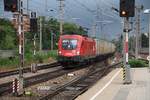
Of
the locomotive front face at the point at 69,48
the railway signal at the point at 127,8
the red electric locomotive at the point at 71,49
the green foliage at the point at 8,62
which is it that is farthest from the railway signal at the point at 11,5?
the green foliage at the point at 8,62

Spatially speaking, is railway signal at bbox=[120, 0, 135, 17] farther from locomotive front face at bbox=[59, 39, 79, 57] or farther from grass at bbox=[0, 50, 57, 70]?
grass at bbox=[0, 50, 57, 70]

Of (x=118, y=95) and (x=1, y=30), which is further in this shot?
(x=1, y=30)

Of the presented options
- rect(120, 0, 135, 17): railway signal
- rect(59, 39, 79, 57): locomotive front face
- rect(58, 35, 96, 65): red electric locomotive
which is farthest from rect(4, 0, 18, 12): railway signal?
rect(59, 39, 79, 57): locomotive front face

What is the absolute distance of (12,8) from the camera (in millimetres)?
20484

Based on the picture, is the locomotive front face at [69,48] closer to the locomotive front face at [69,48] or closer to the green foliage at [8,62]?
the locomotive front face at [69,48]

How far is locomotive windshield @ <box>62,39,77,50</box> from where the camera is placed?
151 feet

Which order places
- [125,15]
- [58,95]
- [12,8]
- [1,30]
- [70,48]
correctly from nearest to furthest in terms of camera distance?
[12,8] < [58,95] < [125,15] < [70,48] < [1,30]

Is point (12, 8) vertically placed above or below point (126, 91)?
above

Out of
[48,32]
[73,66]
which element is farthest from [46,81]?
[48,32]

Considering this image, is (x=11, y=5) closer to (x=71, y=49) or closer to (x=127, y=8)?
(x=127, y=8)

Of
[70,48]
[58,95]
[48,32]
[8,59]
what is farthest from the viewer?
[48,32]

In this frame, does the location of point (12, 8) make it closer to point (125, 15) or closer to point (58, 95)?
point (58, 95)

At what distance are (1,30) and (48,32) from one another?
48897 mm

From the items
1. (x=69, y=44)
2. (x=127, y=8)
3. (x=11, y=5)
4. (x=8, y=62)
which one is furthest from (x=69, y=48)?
(x=11, y=5)
